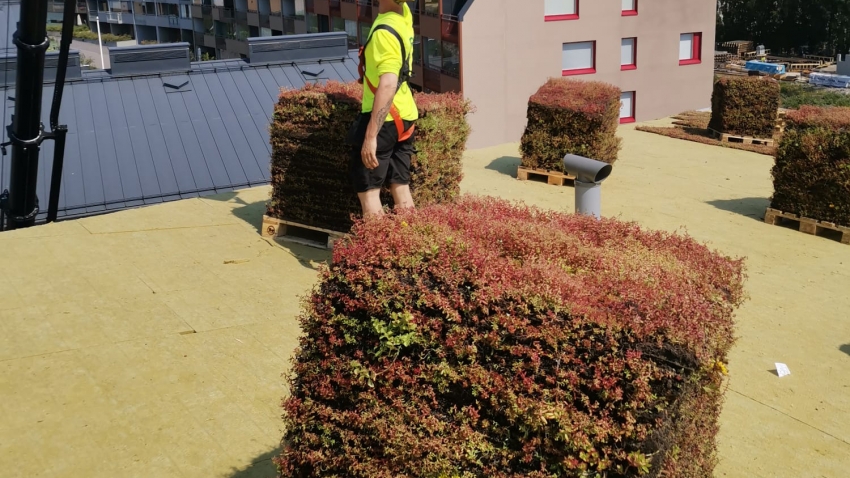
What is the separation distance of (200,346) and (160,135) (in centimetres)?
888

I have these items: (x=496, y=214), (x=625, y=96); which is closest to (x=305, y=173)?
(x=496, y=214)

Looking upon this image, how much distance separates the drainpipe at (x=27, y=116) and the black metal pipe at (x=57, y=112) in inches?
13.2

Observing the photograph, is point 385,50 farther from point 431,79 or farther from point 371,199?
point 431,79

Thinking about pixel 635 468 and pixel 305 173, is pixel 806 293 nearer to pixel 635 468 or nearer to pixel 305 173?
pixel 305 173

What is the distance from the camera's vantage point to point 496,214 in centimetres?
434

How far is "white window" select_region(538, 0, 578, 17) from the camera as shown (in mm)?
24250

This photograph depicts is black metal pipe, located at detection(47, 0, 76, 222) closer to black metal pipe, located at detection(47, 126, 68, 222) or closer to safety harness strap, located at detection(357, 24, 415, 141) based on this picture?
black metal pipe, located at detection(47, 126, 68, 222)

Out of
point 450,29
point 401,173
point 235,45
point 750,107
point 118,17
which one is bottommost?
point 750,107

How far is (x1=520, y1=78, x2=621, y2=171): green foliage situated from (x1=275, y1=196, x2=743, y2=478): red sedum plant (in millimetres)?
10448

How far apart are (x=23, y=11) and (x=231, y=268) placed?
3582 millimetres

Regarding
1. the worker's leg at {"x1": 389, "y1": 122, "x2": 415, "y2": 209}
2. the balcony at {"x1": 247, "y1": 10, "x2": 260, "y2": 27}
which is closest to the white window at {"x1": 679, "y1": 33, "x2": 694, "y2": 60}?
the worker's leg at {"x1": 389, "y1": 122, "x2": 415, "y2": 209}

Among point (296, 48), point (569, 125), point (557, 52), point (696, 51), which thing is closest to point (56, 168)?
point (296, 48)

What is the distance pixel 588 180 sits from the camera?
20.2ft

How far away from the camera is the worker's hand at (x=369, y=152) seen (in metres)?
6.28
